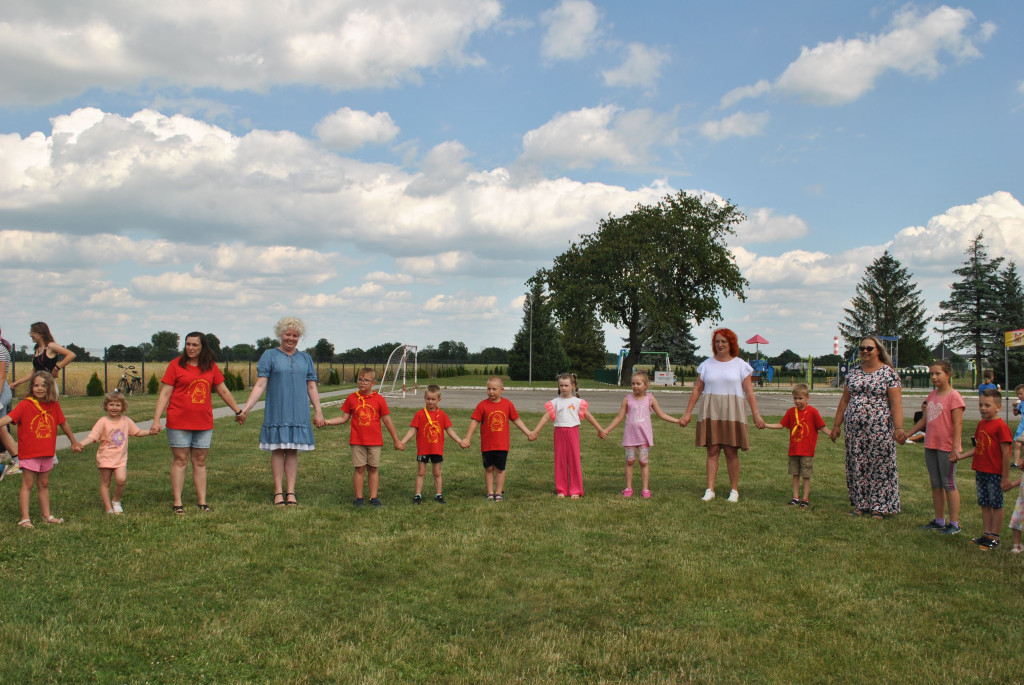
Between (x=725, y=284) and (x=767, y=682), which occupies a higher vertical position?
(x=725, y=284)

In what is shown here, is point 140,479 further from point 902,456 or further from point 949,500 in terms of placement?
point 902,456

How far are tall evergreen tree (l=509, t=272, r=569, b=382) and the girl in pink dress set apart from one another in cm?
4502

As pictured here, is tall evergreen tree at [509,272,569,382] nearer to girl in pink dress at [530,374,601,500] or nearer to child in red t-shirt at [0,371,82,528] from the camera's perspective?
girl in pink dress at [530,374,601,500]

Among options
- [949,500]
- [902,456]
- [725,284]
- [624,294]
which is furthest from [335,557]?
[725,284]

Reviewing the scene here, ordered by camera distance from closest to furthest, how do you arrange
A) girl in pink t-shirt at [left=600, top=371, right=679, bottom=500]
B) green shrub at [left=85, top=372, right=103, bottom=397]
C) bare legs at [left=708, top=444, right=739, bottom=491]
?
bare legs at [left=708, top=444, right=739, bottom=491] → girl in pink t-shirt at [left=600, top=371, right=679, bottom=500] → green shrub at [left=85, top=372, right=103, bottom=397]

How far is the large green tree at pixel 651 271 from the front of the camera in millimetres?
48469

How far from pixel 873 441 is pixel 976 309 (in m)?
67.0

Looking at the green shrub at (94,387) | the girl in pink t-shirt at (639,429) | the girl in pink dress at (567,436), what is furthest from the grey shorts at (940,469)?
the green shrub at (94,387)

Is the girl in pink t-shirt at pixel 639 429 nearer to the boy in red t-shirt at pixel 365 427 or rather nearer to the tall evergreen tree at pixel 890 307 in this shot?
the boy in red t-shirt at pixel 365 427

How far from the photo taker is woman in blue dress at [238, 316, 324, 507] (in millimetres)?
8172

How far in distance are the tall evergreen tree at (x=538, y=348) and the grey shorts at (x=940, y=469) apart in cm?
4662

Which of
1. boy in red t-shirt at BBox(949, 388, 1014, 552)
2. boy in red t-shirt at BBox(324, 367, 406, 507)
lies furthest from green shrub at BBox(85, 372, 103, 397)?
boy in red t-shirt at BBox(949, 388, 1014, 552)

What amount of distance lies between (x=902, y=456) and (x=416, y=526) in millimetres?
10655

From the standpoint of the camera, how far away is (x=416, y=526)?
7.45m
